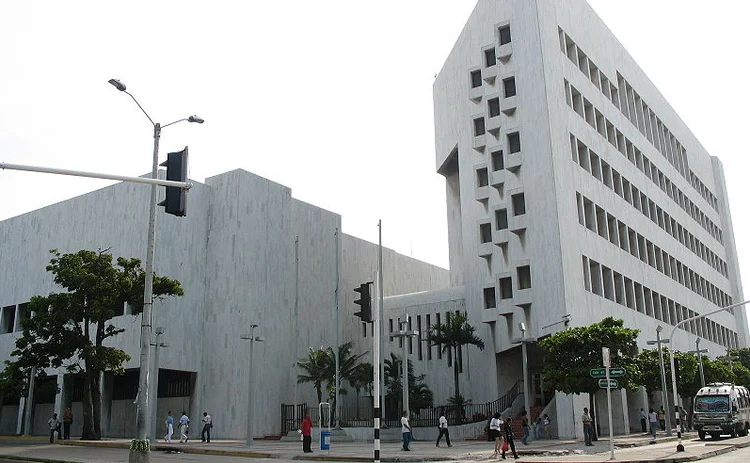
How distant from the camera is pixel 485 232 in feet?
175

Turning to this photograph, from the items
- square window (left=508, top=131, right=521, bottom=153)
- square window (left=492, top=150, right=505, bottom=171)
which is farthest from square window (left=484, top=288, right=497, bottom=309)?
square window (left=508, top=131, right=521, bottom=153)

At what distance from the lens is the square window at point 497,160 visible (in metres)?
52.7

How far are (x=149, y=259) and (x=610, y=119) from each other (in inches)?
1905

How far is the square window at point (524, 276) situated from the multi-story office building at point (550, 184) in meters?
0.14

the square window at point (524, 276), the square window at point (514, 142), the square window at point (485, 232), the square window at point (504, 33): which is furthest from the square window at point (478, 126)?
the square window at point (524, 276)

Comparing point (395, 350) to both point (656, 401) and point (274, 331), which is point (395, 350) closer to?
point (274, 331)

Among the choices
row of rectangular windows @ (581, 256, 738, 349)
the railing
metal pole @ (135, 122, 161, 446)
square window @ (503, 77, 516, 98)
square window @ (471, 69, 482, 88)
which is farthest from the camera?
square window @ (471, 69, 482, 88)

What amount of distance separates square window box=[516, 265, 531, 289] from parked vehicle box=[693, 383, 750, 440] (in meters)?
13.9

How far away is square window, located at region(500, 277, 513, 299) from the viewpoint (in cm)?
5009

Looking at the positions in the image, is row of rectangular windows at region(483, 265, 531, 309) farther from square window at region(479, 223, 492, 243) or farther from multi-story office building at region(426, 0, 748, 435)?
square window at region(479, 223, 492, 243)

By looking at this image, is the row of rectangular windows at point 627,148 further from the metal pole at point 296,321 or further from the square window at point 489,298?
the metal pole at point 296,321

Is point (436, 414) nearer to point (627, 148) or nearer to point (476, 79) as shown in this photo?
point (476, 79)

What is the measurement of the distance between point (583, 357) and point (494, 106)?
78.1 feet

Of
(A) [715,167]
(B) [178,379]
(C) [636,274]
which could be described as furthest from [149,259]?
(A) [715,167]
